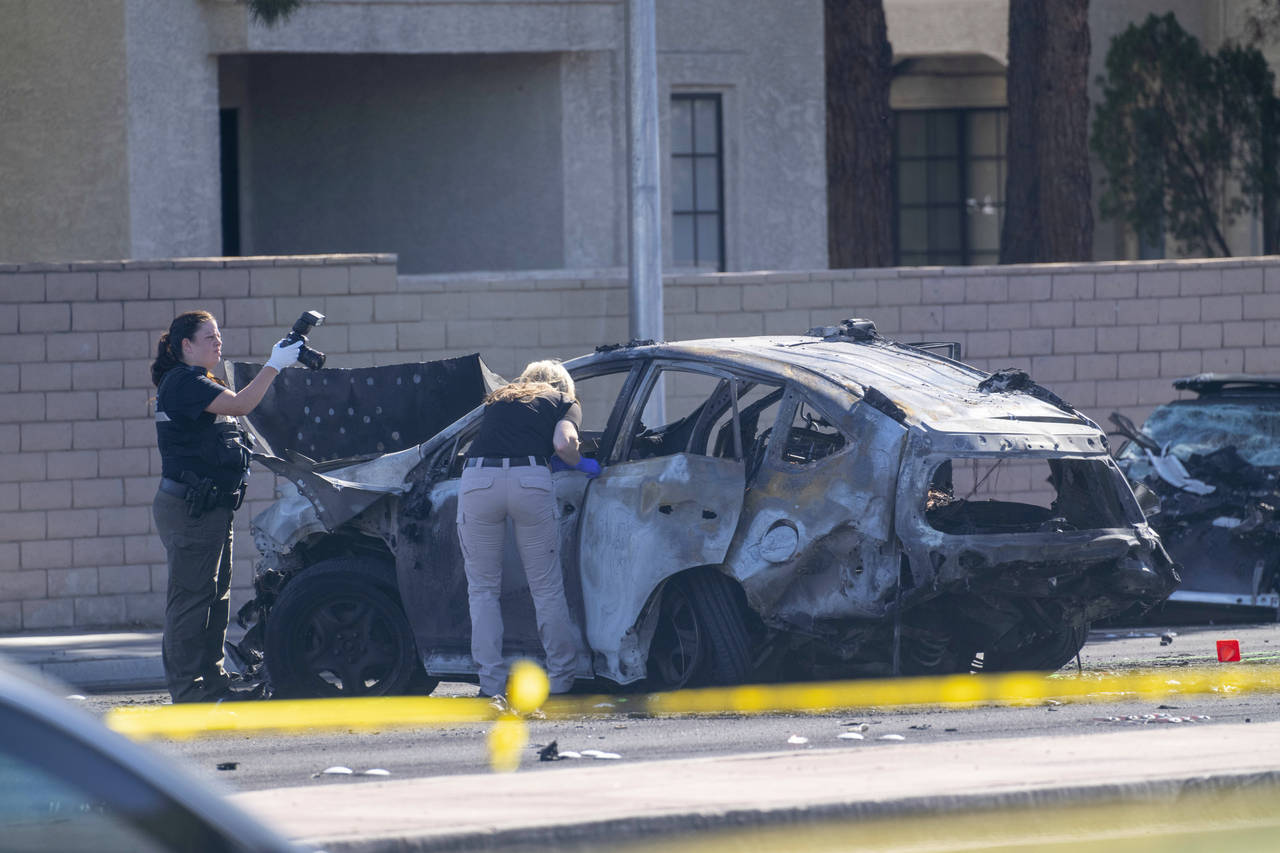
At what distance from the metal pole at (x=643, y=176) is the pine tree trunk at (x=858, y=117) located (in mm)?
5420

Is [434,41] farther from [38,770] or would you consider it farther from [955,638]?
[38,770]

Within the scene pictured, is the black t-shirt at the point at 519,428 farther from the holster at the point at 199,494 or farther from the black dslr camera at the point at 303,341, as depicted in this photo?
the holster at the point at 199,494

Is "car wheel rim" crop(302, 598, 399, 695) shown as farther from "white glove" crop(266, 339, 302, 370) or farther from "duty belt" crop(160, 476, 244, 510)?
"white glove" crop(266, 339, 302, 370)

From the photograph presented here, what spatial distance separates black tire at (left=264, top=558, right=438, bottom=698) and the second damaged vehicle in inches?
0.4

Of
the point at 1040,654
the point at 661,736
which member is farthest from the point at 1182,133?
the point at 661,736

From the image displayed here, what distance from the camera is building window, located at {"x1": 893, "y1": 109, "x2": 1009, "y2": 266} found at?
25312 millimetres

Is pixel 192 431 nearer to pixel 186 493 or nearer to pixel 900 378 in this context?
pixel 186 493

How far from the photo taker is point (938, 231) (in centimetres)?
2555

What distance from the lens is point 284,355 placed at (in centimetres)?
905

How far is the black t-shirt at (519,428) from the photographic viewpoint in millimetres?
8586

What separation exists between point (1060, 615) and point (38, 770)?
643 centimetres

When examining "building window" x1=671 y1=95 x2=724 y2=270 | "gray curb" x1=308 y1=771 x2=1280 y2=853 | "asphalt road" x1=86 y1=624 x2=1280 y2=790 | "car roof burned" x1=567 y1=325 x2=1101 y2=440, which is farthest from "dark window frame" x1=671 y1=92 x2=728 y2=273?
"gray curb" x1=308 y1=771 x2=1280 y2=853

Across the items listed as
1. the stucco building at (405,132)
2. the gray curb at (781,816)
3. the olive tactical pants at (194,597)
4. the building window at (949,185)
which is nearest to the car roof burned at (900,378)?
the olive tactical pants at (194,597)

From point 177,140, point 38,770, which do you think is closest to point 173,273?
point 177,140
